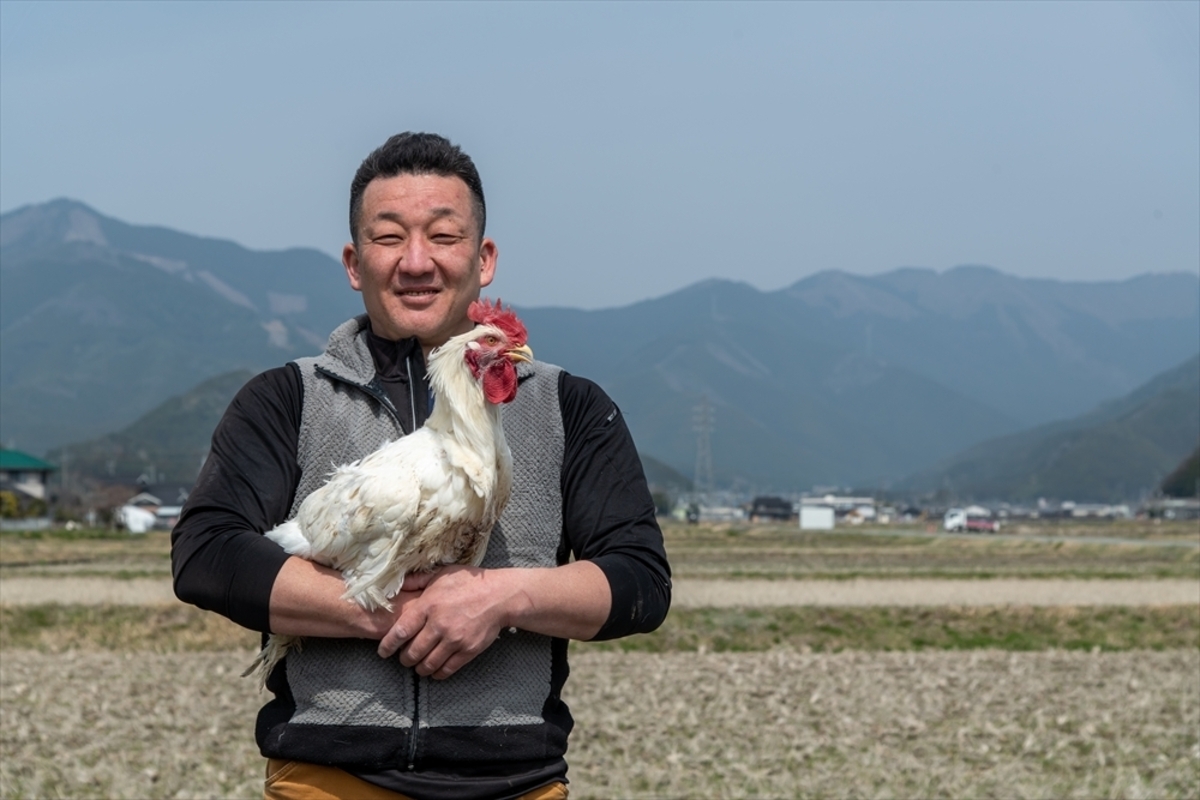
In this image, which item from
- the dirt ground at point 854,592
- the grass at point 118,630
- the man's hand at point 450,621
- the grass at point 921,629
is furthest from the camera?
the dirt ground at point 854,592

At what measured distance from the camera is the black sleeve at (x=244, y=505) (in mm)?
3230

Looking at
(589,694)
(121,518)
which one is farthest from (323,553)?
(121,518)

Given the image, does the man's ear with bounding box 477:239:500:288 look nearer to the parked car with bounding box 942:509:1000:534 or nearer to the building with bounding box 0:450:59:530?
the building with bounding box 0:450:59:530

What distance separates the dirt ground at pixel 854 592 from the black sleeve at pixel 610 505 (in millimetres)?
24154

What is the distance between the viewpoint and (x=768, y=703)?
14.7 metres

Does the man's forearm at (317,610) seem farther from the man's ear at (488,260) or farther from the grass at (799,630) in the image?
the grass at (799,630)

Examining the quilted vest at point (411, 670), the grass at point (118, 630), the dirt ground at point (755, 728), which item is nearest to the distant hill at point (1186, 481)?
the grass at point (118, 630)

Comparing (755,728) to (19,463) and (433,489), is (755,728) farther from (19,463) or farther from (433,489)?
(19,463)

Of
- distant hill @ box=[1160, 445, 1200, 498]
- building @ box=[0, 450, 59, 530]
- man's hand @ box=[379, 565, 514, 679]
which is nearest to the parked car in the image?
distant hill @ box=[1160, 445, 1200, 498]

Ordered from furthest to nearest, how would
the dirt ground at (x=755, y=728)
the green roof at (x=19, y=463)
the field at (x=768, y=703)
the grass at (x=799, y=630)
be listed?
the green roof at (x=19, y=463) → the grass at (x=799, y=630) → the field at (x=768, y=703) → the dirt ground at (x=755, y=728)

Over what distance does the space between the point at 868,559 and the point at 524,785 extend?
2204 inches

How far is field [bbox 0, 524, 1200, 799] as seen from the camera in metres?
11.1

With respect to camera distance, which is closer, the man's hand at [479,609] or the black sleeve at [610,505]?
the man's hand at [479,609]

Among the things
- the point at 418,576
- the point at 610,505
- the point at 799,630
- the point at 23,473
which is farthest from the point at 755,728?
the point at 23,473
